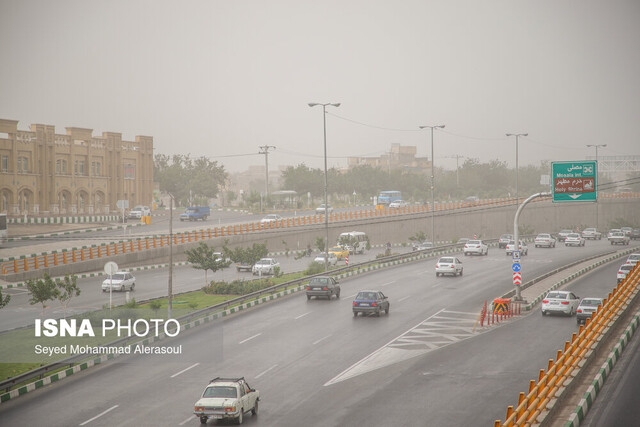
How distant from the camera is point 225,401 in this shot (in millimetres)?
19641

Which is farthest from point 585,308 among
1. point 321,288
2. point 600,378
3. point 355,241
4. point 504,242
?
point 504,242

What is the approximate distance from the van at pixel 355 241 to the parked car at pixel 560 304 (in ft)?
125

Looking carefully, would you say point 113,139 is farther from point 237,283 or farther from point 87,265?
point 237,283

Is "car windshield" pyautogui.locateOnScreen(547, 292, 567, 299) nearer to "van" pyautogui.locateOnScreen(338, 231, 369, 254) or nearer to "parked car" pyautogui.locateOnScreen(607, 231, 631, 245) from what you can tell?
"van" pyautogui.locateOnScreen(338, 231, 369, 254)

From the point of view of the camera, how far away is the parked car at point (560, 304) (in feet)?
123

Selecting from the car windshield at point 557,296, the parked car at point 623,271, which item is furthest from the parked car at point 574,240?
the car windshield at point 557,296

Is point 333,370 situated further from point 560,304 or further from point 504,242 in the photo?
point 504,242

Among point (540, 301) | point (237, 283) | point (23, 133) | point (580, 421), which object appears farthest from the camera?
point (23, 133)

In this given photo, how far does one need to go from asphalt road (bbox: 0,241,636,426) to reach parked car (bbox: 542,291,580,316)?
1.82ft

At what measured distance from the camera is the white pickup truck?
19.5 metres

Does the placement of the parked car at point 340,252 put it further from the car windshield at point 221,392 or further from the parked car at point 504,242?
the car windshield at point 221,392

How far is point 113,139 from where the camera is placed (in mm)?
100562

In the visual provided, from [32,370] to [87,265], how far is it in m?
34.1

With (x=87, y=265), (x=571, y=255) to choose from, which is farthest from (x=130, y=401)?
(x=571, y=255)
